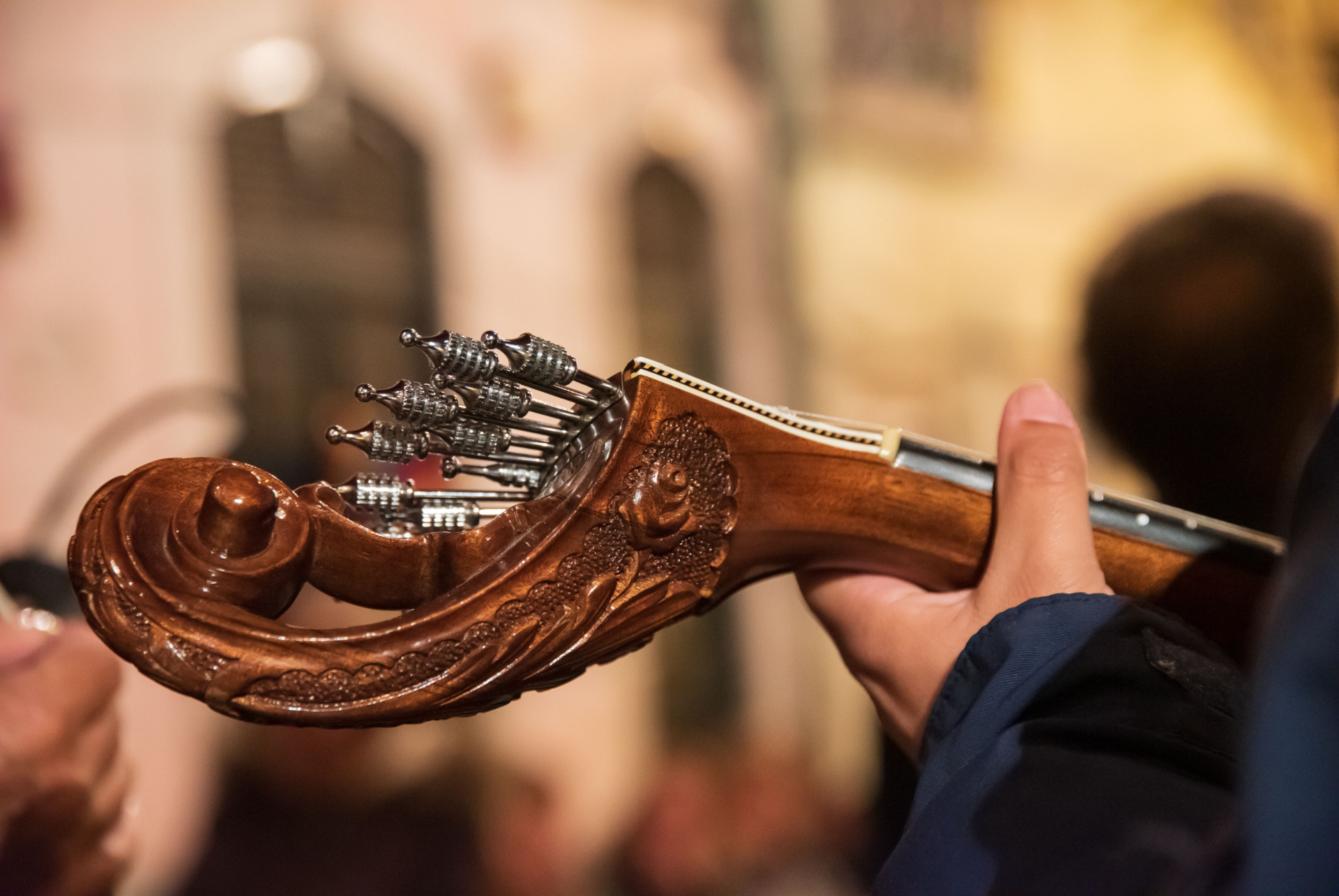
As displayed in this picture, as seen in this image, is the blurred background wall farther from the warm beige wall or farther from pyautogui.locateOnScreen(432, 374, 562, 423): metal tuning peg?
pyautogui.locateOnScreen(432, 374, 562, 423): metal tuning peg

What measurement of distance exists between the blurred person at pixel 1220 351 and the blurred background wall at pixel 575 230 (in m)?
Result: 0.14

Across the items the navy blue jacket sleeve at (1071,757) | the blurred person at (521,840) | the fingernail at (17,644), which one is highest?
the navy blue jacket sleeve at (1071,757)

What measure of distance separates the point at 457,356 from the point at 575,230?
2627mm

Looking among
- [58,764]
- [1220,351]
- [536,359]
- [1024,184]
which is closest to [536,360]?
[536,359]

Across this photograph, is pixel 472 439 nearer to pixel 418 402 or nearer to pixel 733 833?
pixel 418 402

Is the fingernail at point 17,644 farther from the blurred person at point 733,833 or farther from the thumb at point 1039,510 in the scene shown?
the blurred person at point 733,833

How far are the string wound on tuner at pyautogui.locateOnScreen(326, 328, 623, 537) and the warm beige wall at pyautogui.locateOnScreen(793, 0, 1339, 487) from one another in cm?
303

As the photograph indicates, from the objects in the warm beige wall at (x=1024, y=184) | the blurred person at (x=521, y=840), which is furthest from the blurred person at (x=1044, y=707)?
the warm beige wall at (x=1024, y=184)

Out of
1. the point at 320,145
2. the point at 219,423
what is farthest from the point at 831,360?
the point at 219,423

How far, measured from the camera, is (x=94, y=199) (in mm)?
2256

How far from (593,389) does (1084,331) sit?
1.14m

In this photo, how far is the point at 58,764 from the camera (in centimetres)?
84

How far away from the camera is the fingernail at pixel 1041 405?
2.36 feet

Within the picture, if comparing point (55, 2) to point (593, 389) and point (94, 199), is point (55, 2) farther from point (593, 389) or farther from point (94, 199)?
point (593, 389)
